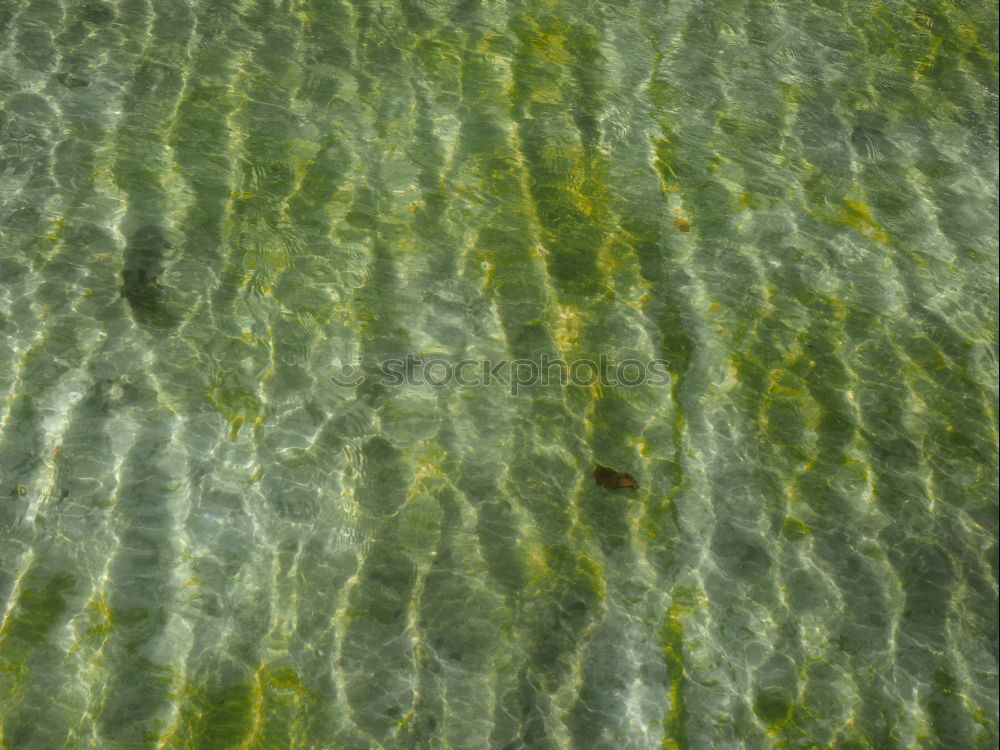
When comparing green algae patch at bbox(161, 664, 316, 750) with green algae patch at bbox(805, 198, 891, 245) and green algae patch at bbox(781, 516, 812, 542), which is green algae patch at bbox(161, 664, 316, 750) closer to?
green algae patch at bbox(781, 516, 812, 542)

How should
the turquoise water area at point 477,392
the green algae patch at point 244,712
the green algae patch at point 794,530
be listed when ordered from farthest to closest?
the green algae patch at point 794,530 < the turquoise water area at point 477,392 < the green algae patch at point 244,712

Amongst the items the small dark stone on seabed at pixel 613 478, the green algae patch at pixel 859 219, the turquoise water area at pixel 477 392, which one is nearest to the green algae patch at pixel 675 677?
the turquoise water area at pixel 477 392

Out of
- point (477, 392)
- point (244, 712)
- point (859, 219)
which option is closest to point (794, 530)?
point (477, 392)

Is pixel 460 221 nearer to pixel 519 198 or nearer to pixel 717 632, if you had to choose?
pixel 519 198

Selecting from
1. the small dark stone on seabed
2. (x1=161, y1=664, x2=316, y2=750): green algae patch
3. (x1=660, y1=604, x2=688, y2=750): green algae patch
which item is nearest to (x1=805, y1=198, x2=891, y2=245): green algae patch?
the small dark stone on seabed

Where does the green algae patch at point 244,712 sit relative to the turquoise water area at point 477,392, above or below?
below

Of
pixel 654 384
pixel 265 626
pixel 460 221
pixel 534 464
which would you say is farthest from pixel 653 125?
pixel 265 626

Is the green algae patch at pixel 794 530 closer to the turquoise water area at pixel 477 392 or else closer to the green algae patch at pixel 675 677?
the turquoise water area at pixel 477 392
